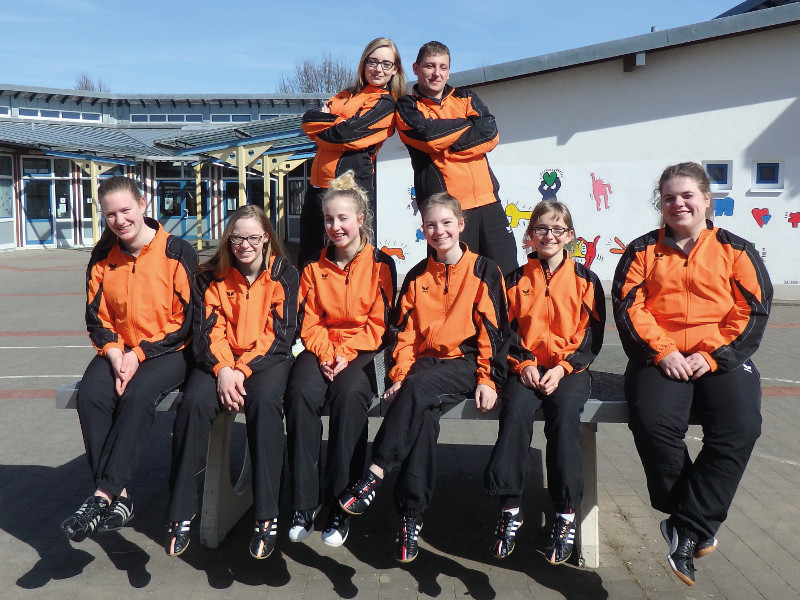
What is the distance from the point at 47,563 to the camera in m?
3.54

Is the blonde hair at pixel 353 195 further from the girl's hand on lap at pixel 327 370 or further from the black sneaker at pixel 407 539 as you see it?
the black sneaker at pixel 407 539

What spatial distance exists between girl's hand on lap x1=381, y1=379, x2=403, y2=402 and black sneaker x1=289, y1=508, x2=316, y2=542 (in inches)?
23.2

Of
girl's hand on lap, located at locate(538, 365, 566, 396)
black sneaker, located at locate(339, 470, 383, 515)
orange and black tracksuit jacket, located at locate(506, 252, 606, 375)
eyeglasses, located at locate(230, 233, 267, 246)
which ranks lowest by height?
black sneaker, located at locate(339, 470, 383, 515)

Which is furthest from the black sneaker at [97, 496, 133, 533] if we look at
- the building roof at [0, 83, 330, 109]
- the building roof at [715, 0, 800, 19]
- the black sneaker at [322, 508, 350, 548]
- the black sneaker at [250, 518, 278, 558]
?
the building roof at [0, 83, 330, 109]

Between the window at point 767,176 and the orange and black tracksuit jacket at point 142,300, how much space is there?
10658 mm

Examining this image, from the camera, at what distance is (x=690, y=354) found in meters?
3.32

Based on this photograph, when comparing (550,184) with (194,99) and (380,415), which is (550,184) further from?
(194,99)

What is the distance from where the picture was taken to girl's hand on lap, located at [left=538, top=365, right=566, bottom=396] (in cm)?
337

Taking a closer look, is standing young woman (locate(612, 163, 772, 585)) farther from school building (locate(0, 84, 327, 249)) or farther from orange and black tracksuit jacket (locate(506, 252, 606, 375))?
school building (locate(0, 84, 327, 249))

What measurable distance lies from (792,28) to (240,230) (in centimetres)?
1096

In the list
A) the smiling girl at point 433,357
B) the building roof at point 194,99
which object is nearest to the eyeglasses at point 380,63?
the smiling girl at point 433,357

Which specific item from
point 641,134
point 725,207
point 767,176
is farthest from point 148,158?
point 767,176

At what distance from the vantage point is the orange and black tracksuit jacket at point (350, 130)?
4.31 meters

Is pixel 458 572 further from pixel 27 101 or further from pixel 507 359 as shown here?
pixel 27 101
